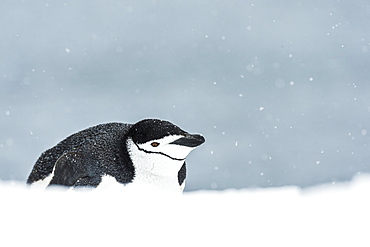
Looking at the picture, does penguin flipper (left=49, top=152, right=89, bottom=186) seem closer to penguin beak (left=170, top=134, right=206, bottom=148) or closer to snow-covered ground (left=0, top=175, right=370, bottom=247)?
penguin beak (left=170, top=134, right=206, bottom=148)

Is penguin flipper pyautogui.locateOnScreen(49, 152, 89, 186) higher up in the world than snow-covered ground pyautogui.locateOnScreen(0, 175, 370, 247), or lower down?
higher up

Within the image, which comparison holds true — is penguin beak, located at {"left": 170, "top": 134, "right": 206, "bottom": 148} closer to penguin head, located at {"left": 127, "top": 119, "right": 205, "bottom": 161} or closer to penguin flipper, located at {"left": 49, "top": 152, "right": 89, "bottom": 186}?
penguin head, located at {"left": 127, "top": 119, "right": 205, "bottom": 161}

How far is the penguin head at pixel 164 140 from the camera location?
3.72 feet

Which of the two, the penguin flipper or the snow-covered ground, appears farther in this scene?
the penguin flipper

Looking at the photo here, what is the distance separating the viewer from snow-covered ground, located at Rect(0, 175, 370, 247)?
21.7 inches

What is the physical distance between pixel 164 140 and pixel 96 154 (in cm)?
14

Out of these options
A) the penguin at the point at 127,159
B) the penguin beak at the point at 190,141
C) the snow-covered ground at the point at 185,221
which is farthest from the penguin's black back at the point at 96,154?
the snow-covered ground at the point at 185,221

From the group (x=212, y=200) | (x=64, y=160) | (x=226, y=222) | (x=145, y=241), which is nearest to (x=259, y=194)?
(x=212, y=200)

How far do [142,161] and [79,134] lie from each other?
0.59 ft

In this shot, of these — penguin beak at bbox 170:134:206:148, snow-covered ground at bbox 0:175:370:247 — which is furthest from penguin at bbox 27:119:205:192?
snow-covered ground at bbox 0:175:370:247

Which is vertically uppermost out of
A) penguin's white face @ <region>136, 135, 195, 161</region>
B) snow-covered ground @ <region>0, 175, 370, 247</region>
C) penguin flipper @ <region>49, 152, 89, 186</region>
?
penguin's white face @ <region>136, 135, 195, 161</region>

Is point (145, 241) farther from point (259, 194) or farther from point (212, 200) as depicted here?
point (259, 194)

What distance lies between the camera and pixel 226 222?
2.06 ft

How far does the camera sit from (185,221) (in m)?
0.63
